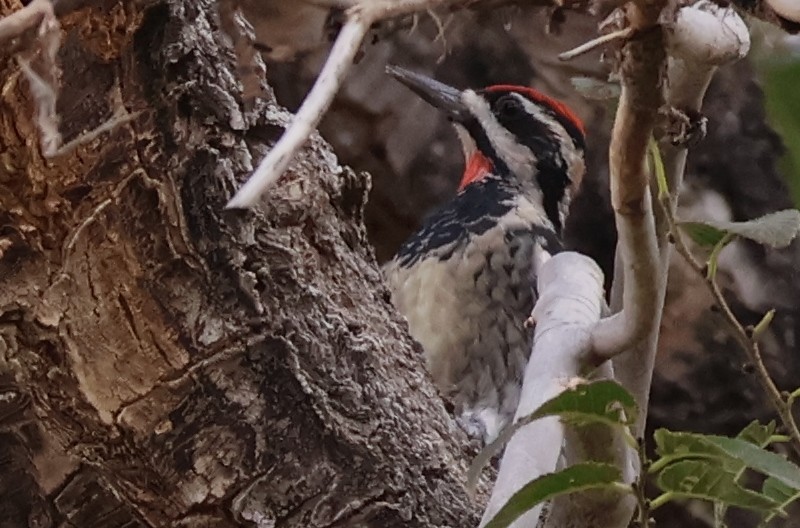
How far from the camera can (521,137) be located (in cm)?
201

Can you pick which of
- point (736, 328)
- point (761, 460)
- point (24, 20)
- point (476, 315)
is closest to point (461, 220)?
point (476, 315)

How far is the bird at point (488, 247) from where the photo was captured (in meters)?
1.57

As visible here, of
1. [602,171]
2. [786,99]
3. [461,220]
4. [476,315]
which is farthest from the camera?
[602,171]

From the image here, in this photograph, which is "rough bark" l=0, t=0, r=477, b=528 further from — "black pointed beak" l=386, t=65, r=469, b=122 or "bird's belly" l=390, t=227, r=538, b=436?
"black pointed beak" l=386, t=65, r=469, b=122

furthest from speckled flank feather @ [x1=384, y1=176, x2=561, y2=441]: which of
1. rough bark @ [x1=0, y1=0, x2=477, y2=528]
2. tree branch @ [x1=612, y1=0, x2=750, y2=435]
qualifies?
tree branch @ [x1=612, y1=0, x2=750, y2=435]

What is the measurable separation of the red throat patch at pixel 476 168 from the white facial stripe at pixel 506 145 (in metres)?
0.03

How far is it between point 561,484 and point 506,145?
1.42 meters

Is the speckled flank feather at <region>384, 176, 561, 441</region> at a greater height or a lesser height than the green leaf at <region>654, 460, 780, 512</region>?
lesser

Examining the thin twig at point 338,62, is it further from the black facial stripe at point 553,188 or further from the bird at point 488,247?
the black facial stripe at point 553,188

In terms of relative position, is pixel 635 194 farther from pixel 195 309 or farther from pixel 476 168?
pixel 476 168

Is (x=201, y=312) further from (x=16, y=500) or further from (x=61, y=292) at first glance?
(x=16, y=500)

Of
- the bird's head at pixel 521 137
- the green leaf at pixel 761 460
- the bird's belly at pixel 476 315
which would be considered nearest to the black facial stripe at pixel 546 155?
the bird's head at pixel 521 137

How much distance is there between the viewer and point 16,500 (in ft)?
4.65

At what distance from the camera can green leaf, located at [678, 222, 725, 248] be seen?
716 mm
